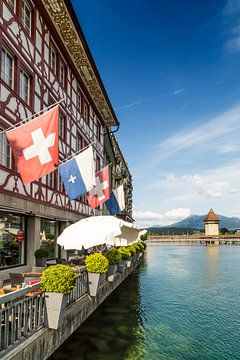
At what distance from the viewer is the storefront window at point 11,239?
14.6 m

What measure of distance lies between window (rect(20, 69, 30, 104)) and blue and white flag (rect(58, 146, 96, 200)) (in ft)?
13.3

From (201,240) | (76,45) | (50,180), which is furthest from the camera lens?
(201,240)

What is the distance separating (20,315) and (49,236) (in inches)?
539

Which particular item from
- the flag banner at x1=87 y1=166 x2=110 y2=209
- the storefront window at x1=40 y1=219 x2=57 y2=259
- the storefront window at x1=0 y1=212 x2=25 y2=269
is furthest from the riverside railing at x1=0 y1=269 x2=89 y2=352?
the flag banner at x1=87 y1=166 x2=110 y2=209

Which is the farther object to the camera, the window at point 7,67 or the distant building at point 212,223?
the distant building at point 212,223

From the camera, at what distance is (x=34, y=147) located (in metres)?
9.71

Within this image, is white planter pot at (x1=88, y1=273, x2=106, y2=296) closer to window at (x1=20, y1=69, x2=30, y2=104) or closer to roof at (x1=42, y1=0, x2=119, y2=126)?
window at (x1=20, y1=69, x2=30, y2=104)

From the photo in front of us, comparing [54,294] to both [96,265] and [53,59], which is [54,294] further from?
[53,59]

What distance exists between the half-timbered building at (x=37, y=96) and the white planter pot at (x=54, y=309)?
6.02m

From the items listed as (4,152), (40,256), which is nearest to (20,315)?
(4,152)

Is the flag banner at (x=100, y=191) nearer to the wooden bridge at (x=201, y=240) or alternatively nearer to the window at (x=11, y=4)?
the window at (x=11, y=4)

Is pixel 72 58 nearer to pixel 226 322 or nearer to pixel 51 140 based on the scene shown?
pixel 51 140

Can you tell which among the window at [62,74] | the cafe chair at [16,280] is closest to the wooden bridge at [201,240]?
the window at [62,74]

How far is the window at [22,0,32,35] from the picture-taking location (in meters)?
16.3
